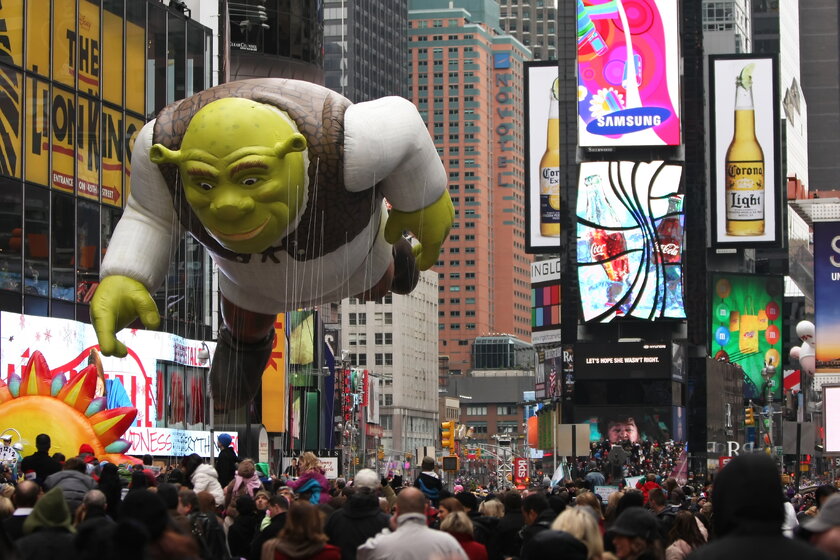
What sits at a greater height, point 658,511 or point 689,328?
point 689,328

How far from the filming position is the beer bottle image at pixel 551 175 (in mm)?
101312

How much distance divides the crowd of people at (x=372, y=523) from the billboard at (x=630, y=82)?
76.8 meters

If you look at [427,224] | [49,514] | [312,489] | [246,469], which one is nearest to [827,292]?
[427,224]

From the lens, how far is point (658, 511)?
48.3 feet

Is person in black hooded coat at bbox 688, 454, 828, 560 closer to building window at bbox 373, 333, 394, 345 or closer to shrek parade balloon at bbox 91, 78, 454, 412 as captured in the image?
shrek parade balloon at bbox 91, 78, 454, 412

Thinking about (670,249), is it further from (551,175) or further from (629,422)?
(551,175)

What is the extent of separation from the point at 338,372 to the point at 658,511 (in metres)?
86.2

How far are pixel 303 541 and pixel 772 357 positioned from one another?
105 m

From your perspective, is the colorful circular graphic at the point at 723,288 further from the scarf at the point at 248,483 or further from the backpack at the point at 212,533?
the backpack at the point at 212,533

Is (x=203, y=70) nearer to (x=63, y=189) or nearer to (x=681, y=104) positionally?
(x=63, y=189)

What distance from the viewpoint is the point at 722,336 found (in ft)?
359

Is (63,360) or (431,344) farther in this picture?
(431,344)

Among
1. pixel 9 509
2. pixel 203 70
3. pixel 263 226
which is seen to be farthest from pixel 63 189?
pixel 9 509

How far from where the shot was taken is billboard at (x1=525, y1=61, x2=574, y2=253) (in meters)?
102
